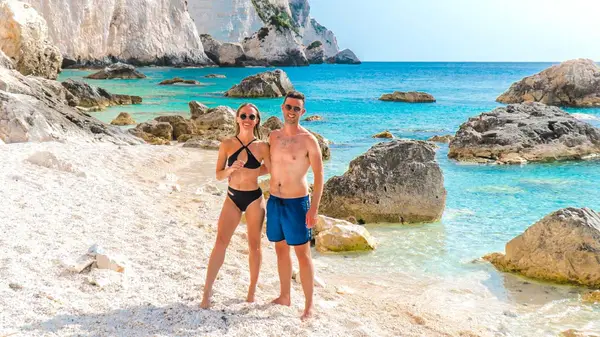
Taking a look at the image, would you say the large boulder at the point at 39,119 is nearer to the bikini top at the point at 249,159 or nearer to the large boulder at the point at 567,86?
the bikini top at the point at 249,159

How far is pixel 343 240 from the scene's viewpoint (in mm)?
7840

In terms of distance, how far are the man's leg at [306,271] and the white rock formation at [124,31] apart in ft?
181

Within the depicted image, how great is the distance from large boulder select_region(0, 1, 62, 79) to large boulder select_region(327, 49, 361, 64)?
13083 cm

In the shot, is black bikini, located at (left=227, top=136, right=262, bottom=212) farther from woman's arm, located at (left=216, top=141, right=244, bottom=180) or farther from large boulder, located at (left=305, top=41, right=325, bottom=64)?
large boulder, located at (left=305, top=41, right=325, bottom=64)

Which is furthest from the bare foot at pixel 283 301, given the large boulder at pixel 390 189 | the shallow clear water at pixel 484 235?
the large boulder at pixel 390 189

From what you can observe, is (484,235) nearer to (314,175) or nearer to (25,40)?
(314,175)

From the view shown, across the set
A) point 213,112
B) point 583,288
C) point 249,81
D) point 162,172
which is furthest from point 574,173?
point 249,81

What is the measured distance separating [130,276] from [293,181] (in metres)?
1.81

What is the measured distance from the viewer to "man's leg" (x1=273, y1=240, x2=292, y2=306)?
4641 mm

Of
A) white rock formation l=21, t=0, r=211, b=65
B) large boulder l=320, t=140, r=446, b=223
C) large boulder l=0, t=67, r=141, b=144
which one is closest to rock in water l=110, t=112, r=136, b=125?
large boulder l=0, t=67, r=141, b=144

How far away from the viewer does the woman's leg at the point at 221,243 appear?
4523 millimetres

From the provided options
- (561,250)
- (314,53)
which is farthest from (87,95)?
(314,53)

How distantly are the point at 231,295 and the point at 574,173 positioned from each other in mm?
13537

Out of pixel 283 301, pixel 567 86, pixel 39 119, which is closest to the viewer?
pixel 283 301
